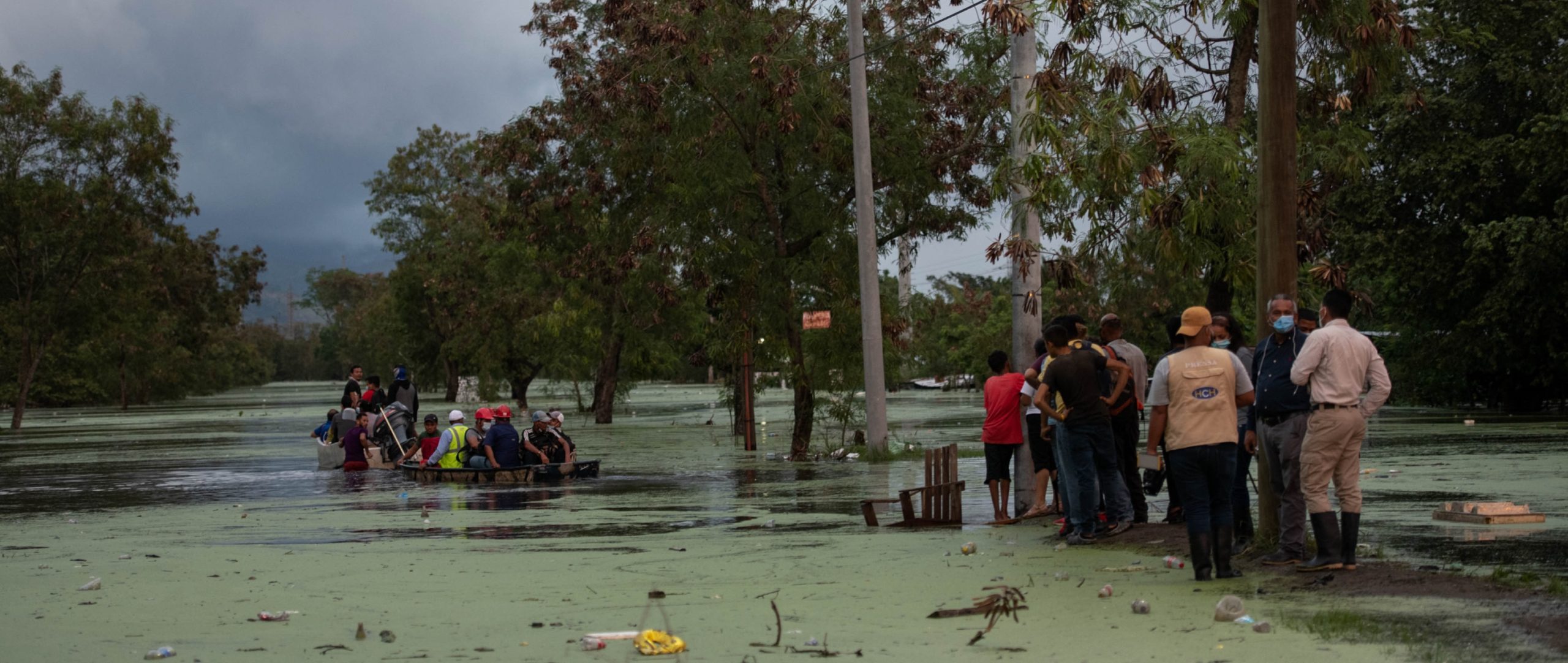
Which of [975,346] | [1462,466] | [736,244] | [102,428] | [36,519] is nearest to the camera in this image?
[36,519]

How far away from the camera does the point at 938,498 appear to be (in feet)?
47.4

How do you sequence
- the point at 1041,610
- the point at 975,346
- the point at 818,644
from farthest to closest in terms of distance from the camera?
1. the point at 975,346
2. the point at 1041,610
3. the point at 818,644

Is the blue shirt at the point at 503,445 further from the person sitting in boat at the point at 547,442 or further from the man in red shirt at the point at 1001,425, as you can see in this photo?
the man in red shirt at the point at 1001,425

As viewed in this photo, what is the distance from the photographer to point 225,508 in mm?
19016

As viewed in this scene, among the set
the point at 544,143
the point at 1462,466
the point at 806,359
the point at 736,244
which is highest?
the point at 544,143

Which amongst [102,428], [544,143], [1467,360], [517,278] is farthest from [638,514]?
[102,428]

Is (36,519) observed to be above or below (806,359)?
below

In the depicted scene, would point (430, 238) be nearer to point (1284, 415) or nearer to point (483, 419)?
point (483, 419)

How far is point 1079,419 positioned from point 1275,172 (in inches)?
100

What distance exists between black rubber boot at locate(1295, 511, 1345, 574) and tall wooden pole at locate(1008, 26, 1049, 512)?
524 cm

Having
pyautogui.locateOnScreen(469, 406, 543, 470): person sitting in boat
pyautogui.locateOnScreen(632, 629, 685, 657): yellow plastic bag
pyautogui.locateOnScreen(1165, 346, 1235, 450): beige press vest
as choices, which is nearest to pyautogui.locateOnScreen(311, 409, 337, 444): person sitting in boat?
pyautogui.locateOnScreen(469, 406, 543, 470): person sitting in boat

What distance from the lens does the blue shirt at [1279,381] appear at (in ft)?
33.0

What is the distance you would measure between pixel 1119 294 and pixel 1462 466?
309 inches

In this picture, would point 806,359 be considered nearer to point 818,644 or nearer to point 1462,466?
point 1462,466
